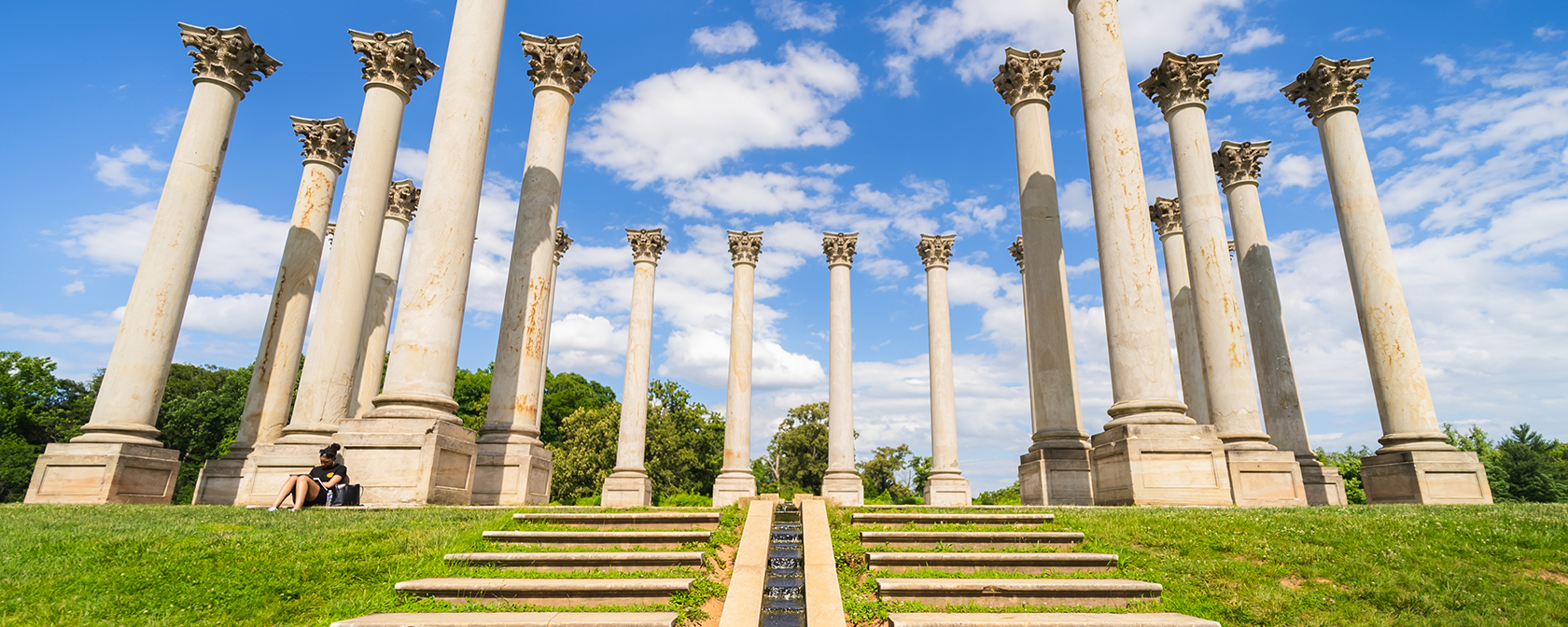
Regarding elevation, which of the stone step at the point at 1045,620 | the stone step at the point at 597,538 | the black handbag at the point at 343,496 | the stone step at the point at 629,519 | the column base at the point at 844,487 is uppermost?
the column base at the point at 844,487

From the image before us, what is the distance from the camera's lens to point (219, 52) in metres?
38.9

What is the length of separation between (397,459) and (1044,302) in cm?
3365

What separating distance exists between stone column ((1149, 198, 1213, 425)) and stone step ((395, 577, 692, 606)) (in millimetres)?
47025

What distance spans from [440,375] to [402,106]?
19481 millimetres

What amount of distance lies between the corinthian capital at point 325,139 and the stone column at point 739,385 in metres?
31.0

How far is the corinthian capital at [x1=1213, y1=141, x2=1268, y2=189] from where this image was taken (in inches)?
2021

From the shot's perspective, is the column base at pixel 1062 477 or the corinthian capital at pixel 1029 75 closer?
the column base at pixel 1062 477

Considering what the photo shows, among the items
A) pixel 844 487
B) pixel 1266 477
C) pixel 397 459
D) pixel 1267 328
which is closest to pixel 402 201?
pixel 397 459

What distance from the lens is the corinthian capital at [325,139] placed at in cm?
4703

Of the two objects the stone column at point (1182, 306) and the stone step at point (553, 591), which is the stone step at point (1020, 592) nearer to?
the stone step at point (553, 591)

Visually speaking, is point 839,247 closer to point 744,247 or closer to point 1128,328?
point 744,247

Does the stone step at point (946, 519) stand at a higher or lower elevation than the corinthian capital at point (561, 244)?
lower

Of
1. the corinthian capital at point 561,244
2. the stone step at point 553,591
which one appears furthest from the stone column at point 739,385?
the stone step at point 553,591

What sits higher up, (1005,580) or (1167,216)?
(1167,216)
